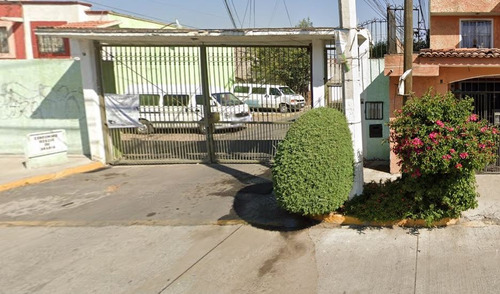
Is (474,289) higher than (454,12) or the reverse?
the reverse

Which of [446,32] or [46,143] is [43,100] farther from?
[446,32]

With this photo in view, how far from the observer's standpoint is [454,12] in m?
10.6

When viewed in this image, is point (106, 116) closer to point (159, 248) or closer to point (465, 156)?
point (159, 248)

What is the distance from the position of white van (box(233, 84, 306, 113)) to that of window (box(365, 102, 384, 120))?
5.33ft

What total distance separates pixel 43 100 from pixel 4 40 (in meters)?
9.65

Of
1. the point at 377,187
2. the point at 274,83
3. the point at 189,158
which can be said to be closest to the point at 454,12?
the point at 274,83

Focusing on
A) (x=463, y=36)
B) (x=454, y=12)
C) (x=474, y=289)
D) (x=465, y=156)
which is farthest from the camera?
(x=463, y=36)

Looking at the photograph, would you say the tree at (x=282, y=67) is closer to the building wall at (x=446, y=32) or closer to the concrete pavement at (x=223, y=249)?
the concrete pavement at (x=223, y=249)

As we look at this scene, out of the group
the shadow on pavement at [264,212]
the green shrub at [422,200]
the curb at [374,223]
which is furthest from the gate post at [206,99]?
the green shrub at [422,200]

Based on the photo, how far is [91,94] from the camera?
30.8ft

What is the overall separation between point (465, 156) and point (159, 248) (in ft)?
12.5

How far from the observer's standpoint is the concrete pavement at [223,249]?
12.4 ft

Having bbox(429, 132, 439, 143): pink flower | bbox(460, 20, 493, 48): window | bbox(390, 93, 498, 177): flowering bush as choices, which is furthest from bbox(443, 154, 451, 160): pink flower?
bbox(460, 20, 493, 48): window

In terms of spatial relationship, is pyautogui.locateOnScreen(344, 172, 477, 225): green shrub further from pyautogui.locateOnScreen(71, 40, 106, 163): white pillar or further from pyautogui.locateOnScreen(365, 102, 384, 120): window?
pyautogui.locateOnScreen(71, 40, 106, 163): white pillar
